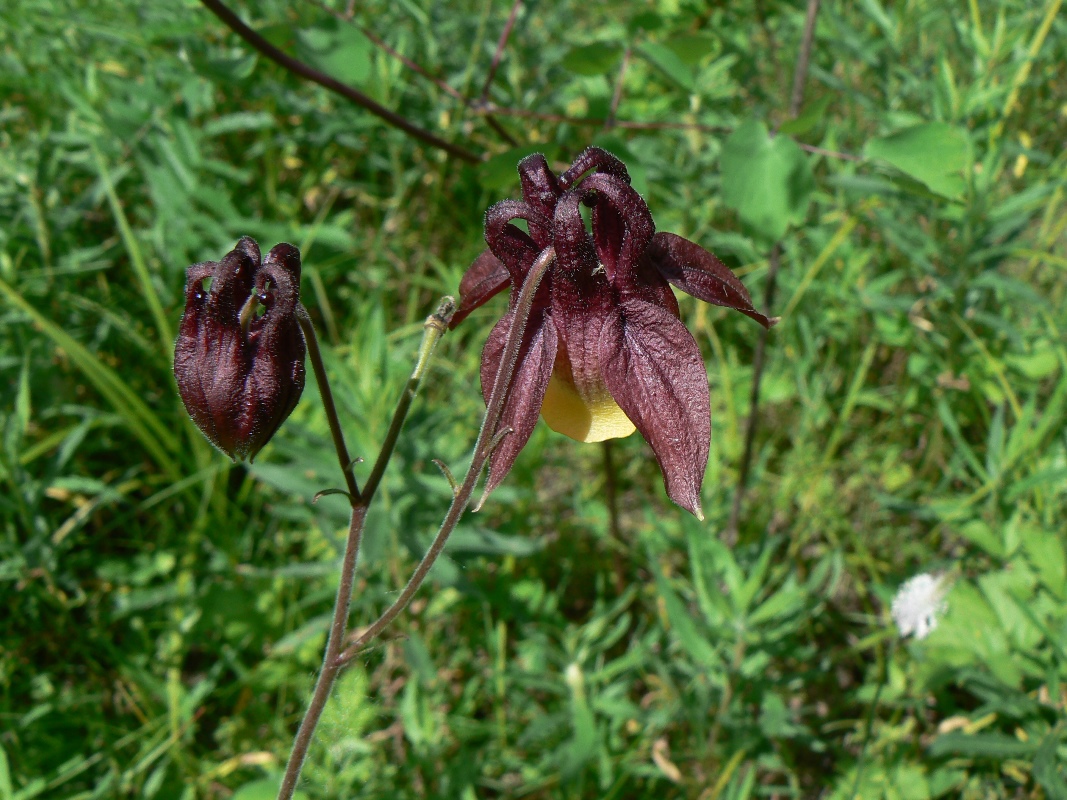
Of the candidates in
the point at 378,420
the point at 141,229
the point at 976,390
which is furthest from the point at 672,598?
the point at 141,229

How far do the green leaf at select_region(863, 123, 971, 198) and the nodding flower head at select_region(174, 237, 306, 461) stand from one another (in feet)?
4.26

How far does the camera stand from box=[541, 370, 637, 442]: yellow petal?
113cm

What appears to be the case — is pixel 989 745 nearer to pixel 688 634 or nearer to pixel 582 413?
pixel 688 634

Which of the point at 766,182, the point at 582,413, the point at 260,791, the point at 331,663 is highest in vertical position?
the point at 766,182

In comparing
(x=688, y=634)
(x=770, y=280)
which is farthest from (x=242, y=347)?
(x=770, y=280)

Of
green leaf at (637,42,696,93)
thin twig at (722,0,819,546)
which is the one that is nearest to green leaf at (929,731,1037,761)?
thin twig at (722,0,819,546)

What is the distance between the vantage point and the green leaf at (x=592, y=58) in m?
1.99

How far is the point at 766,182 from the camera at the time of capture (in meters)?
1.81

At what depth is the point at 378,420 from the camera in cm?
228

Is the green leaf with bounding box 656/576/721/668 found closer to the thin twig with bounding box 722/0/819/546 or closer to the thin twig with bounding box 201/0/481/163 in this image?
the thin twig with bounding box 722/0/819/546

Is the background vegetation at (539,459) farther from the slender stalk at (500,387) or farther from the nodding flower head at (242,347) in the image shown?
the nodding flower head at (242,347)

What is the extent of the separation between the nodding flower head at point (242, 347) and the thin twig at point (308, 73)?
101cm

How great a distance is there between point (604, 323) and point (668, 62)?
1136 mm

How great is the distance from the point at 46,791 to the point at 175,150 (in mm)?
2062
